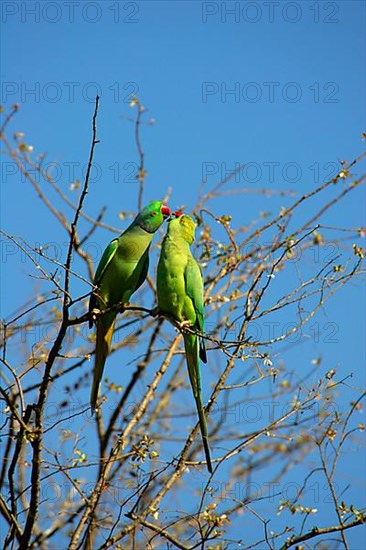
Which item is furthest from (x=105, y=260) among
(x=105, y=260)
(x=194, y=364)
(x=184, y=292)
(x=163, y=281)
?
(x=194, y=364)

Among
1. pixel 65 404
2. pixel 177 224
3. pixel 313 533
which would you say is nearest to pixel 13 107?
pixel 177 224

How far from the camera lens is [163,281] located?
167 inches

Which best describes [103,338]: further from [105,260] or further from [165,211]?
[165,211]

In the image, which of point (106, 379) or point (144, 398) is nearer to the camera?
point (144, 398)

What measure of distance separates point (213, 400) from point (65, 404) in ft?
4.92

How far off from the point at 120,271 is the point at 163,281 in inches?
10.5

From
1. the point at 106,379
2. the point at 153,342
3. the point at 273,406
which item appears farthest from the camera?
the point at 153,342

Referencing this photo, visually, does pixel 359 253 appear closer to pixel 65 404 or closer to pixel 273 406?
pixel 273 406

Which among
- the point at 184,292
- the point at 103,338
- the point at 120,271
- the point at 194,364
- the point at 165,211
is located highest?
the point at 165,211

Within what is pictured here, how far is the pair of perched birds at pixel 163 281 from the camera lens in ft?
13.8

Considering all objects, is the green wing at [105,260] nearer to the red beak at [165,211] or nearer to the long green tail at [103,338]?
the long green tail at [103,338]

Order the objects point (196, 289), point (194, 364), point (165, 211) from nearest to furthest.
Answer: point (194, 364), point (196, 289), point (165, 211)

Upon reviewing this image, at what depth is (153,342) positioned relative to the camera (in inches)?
220

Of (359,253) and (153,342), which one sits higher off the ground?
(153,342)
